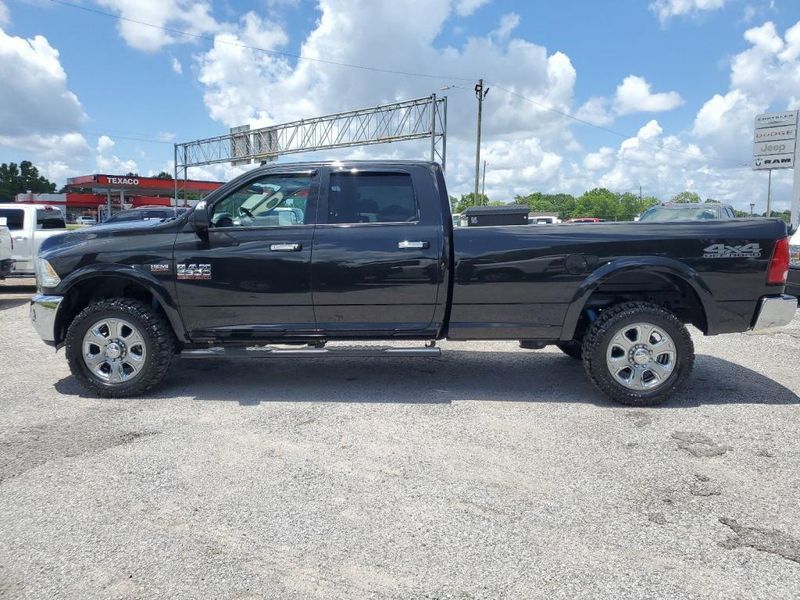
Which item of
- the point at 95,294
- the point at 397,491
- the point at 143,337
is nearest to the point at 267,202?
the point at 143,337

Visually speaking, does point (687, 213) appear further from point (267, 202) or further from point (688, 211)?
point (267, 202)

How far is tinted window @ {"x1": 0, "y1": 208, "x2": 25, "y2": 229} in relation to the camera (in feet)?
39.3

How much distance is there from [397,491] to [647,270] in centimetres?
287

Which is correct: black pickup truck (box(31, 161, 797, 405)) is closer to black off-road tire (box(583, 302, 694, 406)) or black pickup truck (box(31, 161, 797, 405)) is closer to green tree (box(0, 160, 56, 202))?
black off-road tire (box(583, 302, 694, 406))

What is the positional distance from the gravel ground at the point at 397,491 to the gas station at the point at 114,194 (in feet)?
180

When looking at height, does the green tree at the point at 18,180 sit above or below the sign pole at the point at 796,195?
above

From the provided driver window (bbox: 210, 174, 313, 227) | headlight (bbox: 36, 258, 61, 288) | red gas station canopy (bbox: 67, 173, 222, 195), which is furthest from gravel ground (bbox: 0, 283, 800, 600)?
red gas station canopy (bbox: 67, 173, 222, 195)

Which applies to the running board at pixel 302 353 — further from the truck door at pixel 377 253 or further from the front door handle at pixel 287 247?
the front door handle at pixel 287 247

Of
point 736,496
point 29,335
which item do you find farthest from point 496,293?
point 29,335

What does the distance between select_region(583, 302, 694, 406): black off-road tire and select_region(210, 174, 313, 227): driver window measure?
2759mm

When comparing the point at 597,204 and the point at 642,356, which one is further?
the point at 597,204

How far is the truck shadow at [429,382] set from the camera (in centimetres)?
511

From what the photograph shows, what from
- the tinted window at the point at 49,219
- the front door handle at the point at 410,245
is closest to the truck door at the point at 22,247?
the tinted window at the point at 49,219

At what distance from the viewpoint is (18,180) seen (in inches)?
3487
